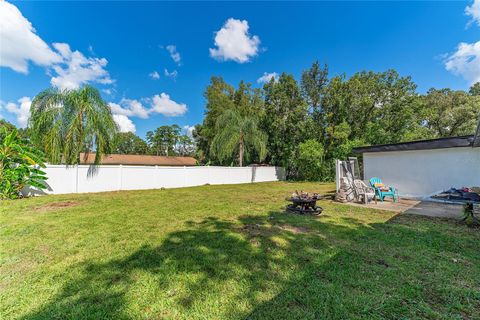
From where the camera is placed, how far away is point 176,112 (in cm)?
3744

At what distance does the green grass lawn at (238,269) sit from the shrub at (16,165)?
366 cm

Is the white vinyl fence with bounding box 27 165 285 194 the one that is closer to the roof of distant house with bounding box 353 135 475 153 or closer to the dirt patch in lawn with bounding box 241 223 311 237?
the dirt patch in lawn with bounding box 241 223 311 237

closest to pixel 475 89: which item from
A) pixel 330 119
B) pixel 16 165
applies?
pixel 330 119

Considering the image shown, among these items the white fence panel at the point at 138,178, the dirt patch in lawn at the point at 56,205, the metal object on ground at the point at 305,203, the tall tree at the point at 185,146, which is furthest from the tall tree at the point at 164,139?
the metal object on ground at the point at 305,203

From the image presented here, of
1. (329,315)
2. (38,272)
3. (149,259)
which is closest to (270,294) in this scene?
(329,315)

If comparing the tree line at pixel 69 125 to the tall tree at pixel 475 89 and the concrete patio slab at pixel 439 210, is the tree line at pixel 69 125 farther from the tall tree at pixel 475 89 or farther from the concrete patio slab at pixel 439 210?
the tall tree at pixel 475 89

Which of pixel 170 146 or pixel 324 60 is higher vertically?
pixel 324 60

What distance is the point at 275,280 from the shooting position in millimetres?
2318

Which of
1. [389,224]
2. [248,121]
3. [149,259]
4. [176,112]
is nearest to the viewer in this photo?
[149,259]

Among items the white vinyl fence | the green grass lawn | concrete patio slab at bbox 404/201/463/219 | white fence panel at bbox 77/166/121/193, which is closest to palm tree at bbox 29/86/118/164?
white fence panel at bbox 77/166/121/193

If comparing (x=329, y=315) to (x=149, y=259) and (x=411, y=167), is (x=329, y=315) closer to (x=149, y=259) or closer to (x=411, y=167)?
(x=149, y=259)

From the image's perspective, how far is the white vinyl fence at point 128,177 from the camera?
28.3ft

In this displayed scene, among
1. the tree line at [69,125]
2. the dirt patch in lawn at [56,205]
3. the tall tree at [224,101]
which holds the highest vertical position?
the tall tree at [224,101]

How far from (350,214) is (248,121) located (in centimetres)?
1241
